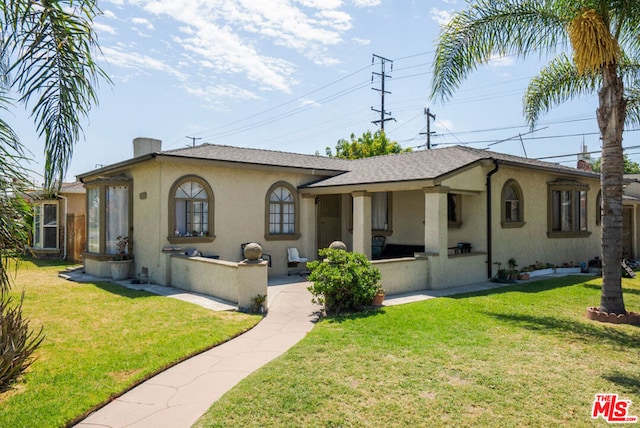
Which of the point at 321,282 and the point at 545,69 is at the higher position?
the point at 545,69

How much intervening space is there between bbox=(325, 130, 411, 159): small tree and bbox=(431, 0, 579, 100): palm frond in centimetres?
2765

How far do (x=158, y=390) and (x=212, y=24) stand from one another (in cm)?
1053

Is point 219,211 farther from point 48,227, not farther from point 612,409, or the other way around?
point 48,227

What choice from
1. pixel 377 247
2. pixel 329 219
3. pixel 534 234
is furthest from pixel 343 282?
pixel 534 234

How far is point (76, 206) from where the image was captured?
72.7 ft

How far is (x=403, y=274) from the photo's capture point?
11141mm

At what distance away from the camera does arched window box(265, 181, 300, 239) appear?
14.6 metres

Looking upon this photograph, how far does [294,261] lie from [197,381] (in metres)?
9.08

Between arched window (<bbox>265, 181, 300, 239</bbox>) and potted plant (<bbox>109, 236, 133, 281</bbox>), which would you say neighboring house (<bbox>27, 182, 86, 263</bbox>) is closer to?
potted plant (<bbox>109, 236, 133, 281</bbox>)

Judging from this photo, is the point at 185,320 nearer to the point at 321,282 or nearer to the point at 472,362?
the point at 321,282

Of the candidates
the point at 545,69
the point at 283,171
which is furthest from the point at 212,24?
the point at 545,69

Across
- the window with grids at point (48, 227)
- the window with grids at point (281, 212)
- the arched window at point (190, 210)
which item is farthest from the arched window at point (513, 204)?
the window with grids at point (48, 227)

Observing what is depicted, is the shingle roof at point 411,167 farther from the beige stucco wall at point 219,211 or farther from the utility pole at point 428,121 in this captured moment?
the utility pole at point 428,121

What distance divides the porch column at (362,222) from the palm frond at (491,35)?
4.45 m
